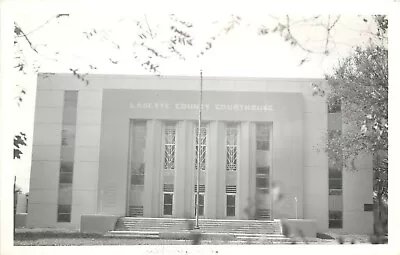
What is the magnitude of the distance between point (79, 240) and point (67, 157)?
23.5 inches

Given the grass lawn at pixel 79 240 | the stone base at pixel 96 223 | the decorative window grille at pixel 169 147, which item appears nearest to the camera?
the grass lawn at pixel 79 240

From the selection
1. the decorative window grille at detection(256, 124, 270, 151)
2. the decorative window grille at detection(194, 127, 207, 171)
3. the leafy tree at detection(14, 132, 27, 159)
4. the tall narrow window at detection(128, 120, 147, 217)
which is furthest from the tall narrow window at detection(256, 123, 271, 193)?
the leafy tree at detection(14, 132, 27, 159)

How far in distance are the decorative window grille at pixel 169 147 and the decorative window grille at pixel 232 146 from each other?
40 cm

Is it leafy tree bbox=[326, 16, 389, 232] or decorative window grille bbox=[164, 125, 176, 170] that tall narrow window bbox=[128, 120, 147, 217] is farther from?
leafy tree bbox=[326, 16, 389, 232]

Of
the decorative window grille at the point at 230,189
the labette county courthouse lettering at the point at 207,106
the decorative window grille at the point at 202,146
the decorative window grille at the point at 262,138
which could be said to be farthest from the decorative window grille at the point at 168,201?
the decorative window grille at the point at 262,138

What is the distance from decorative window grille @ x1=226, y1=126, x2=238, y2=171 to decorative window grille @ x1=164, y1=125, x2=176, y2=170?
0.40 metres

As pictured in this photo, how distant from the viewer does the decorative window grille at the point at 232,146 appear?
375 centimetres

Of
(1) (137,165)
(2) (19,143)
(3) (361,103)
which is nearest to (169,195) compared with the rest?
(1) (137,165)

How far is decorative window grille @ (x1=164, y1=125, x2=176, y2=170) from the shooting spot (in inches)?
147

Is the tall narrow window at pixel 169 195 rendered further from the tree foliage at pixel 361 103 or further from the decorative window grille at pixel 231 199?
the tree foliage at pixel 361 103

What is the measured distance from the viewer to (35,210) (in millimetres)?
3578
